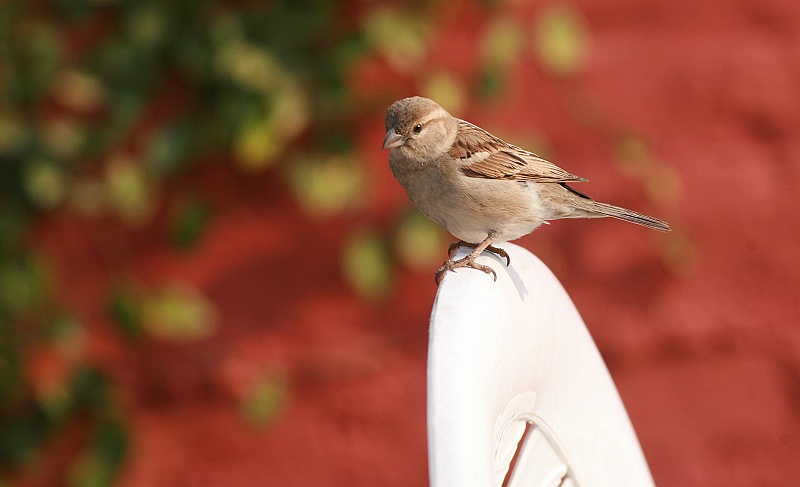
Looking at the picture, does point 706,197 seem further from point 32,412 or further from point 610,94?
point 32,412

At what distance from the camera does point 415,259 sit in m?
3.08

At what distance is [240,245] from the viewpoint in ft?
10.3

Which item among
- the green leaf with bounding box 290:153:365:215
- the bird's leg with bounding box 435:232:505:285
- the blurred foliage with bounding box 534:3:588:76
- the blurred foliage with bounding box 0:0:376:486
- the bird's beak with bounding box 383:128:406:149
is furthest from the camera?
the blurred foliage with bounding box 534:3:588:76

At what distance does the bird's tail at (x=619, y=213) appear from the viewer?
7.04 feet

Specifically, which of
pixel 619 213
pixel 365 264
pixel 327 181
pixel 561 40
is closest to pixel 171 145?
pixel 327 181

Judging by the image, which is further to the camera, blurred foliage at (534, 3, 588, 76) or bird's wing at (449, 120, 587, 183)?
blurred foliage at (534, 3, 588, 76)

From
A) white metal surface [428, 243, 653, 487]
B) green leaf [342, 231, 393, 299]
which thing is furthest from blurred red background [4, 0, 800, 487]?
white metal surface [428, 243, 653, 487]

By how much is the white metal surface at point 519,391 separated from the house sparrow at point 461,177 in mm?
322

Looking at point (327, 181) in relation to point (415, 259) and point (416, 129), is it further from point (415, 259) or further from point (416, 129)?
point (416, 129)

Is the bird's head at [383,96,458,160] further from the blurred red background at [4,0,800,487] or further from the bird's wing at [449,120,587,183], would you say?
the blurred red background at [4,0,800,487]

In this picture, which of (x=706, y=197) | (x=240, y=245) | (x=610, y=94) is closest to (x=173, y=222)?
(x=240, y=245)

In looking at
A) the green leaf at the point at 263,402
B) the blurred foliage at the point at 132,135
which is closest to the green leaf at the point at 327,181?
the blurred foliage at the point at 132,135

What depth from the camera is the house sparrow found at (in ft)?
6.60

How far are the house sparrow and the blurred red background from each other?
0.92 metres
